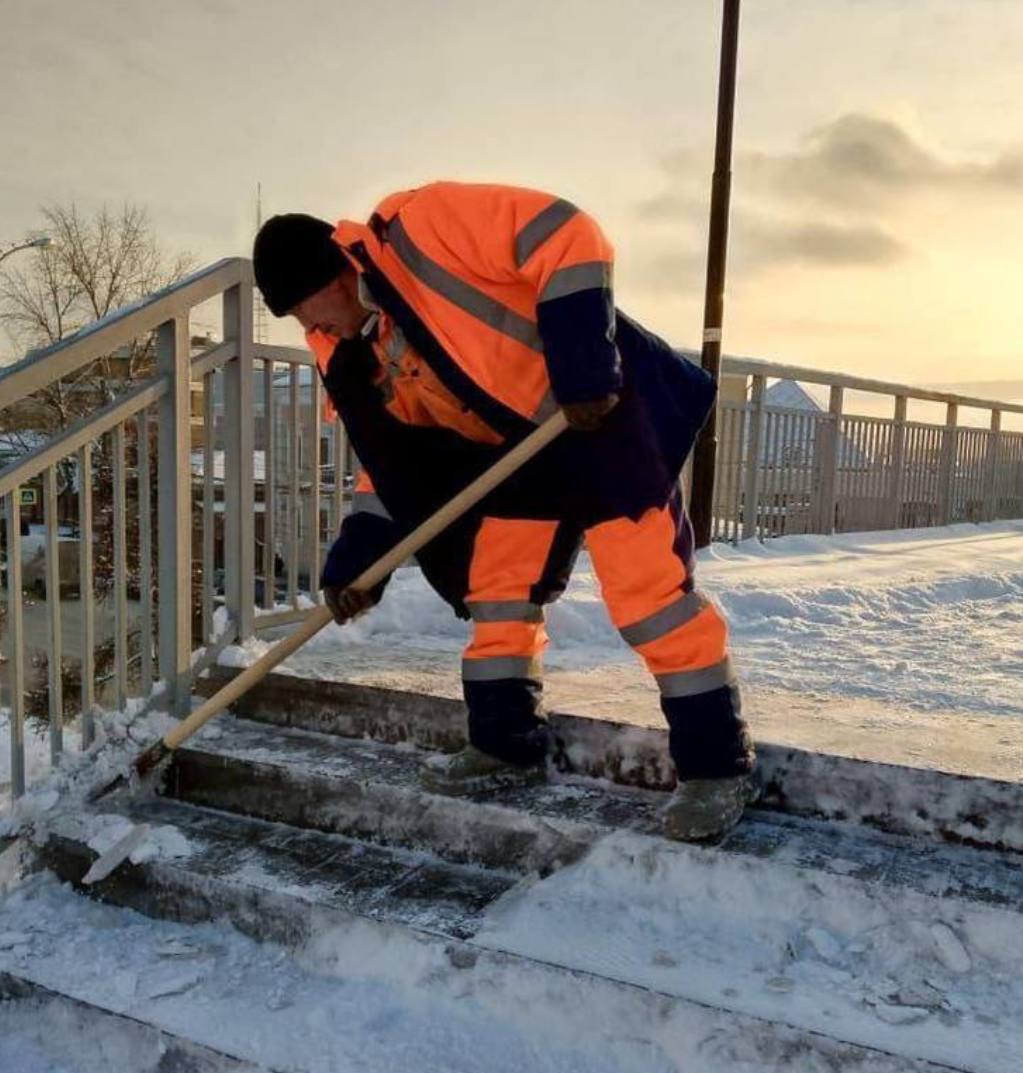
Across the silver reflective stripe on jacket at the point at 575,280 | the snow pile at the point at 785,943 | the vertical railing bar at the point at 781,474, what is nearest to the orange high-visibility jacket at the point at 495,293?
the silver reflective stripe on jacket at the point at 575,280

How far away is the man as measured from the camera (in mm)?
2176

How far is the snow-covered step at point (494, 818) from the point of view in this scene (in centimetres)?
207

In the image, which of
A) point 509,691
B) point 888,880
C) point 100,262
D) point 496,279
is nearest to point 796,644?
point 509,691

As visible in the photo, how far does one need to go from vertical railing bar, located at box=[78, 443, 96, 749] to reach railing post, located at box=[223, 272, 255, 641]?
0.57 metres

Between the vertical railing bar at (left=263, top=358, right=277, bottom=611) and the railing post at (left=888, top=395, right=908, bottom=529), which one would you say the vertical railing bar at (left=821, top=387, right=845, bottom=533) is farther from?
the vertical railing bar at (left=263, top=358, right=277, bottom=611)

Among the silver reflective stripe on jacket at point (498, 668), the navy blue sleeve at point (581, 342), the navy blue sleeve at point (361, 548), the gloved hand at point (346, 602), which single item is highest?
the navy blue sleeve at point (581, 342)

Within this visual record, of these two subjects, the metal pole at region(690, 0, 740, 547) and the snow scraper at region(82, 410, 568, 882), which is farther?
the metal pole at region(690, 0, 740, 547)

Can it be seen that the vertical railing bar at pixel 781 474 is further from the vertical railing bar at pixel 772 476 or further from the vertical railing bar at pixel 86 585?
the vertical railing bar at pixel 86 585

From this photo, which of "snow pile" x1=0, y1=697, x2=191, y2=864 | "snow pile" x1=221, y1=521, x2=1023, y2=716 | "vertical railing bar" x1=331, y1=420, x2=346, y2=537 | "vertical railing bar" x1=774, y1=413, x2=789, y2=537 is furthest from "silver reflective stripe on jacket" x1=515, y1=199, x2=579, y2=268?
"vertical railing bar" x1=774, y1=413, x2=789, y2=537

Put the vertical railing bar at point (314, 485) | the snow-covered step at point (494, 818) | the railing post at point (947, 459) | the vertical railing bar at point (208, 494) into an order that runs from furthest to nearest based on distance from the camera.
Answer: the railing post at point (947, 459) → the vertical railing bar at point (314, 485) → the vertical railing bar at point (208, 494) → the snow-covered step at point (494, 818)

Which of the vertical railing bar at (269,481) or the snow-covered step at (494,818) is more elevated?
the vertical railing bar at (269,481)

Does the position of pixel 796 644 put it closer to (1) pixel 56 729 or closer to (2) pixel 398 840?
(2) pixel 398 840

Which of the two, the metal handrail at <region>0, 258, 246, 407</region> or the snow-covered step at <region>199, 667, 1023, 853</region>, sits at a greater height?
the metal handrail at <region>0, 258, 246, 407</region>

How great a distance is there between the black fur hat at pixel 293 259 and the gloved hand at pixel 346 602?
75 centimetres
